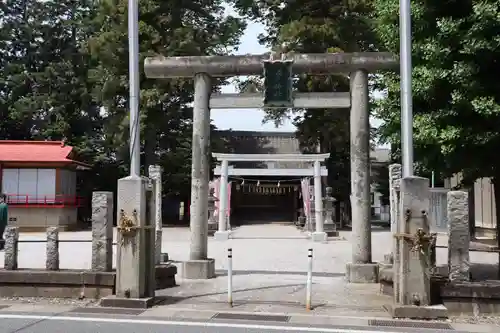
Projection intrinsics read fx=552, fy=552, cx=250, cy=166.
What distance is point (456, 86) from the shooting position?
1086 centimetres

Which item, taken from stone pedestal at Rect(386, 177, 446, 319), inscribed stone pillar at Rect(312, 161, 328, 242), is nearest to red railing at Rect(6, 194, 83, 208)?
inscribed stone pillar at Rect(312, 161, 328, 242)

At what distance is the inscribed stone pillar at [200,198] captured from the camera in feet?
44.2

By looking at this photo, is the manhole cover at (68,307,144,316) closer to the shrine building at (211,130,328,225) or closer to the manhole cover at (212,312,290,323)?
the manhole cover at (212,312,290,323)

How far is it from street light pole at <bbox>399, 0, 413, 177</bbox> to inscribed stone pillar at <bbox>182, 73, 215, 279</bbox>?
206 inches

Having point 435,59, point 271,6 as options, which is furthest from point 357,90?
point 271,6

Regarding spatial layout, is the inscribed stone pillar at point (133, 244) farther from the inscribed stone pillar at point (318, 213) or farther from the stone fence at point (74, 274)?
the inscribed stone pillar at point (318, 213)

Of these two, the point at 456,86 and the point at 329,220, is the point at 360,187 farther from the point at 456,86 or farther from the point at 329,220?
the point at 329,220

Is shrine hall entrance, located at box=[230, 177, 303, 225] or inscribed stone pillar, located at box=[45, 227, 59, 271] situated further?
shrine hall entrance, located at box=[230, 177, 303, 225]

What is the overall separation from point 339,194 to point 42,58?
84.3 ft

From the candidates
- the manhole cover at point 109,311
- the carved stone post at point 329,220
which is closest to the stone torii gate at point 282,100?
the manhole cover at point 109,311

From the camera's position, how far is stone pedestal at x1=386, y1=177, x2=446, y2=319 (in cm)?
948

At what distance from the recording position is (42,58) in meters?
44.0

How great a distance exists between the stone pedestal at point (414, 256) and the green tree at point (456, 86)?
5.15 feet

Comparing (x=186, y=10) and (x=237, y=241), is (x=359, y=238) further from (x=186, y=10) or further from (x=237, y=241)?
(x=186, y=10)
